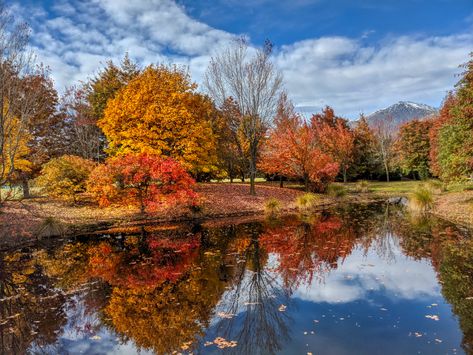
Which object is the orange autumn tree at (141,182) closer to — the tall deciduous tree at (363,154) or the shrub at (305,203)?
the shrub at (305,203)

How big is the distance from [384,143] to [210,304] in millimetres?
53312

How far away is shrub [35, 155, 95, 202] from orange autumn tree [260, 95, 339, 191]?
54.7ft

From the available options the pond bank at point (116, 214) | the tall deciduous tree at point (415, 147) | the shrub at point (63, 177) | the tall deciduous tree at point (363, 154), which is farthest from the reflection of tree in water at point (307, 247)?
the tall deciduous tree at point (415, 147)

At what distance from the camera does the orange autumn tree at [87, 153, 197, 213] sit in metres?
20.3

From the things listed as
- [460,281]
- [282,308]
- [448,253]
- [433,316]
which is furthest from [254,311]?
[448,253]

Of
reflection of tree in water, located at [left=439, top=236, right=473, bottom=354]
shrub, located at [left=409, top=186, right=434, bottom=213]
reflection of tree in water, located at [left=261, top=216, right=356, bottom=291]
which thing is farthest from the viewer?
shrub, located at [left=409, top=186, right=434, bottom=213]

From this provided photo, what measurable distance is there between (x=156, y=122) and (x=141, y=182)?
5.70 meters

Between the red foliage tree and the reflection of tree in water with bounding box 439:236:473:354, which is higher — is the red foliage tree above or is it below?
above

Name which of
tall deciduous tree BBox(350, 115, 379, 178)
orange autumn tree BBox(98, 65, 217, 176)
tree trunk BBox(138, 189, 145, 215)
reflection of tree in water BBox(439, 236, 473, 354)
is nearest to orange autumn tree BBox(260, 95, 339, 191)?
orange autumn tree BBox(98, 65, 217, 176)

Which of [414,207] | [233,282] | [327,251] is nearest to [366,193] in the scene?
[414,207]

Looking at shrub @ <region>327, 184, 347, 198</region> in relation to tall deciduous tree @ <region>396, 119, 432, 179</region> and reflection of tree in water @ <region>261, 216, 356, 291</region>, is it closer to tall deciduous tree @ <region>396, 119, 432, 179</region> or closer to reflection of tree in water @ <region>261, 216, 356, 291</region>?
reflection of tree in water @ <region>261, 216, 356, 291</region>

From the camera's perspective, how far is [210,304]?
8.48 m

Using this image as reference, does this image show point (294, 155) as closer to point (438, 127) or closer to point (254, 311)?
point (438, 127)

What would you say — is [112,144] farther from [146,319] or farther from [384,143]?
[384,143]
